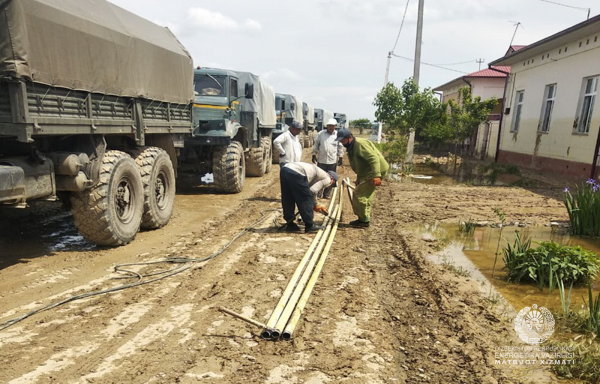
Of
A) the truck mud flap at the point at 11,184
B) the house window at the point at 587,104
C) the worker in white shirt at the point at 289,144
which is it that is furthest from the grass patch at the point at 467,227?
the house window at the point at 587,104

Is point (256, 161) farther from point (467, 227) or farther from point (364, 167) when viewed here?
point (467, 227)

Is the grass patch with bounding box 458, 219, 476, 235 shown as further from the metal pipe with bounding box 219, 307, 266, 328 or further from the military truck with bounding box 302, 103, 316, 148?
the military truck with bounding box 302, 103, 316, 148

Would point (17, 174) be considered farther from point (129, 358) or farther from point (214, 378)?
point (214, 378)

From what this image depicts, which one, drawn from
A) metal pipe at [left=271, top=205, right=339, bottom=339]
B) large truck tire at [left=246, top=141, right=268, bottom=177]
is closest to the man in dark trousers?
metal pipe at [left=271, top=205, right=339, bottom=339]

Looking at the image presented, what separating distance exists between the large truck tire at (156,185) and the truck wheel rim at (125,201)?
1.16 ft

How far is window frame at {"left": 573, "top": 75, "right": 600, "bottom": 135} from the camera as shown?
1180cm

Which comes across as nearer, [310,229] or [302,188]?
[302,188]

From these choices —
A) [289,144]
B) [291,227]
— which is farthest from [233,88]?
[291,227]

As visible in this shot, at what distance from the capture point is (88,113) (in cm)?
459

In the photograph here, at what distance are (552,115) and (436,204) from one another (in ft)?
26.9

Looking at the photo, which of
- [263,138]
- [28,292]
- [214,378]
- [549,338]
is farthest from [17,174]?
[263,138]

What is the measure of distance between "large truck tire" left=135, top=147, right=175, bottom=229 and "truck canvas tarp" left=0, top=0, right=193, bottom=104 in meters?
0.90

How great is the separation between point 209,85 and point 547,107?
40.3 ft

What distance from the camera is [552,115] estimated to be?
13.9 meters
